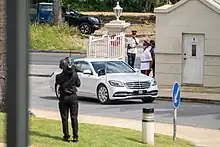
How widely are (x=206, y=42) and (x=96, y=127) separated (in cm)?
942

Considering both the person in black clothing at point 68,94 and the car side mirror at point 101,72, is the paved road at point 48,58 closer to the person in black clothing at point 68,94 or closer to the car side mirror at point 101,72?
the car side mirror at point 101,72

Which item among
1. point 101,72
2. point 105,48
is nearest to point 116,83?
point 101,72

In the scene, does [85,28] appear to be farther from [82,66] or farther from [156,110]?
[156,110]

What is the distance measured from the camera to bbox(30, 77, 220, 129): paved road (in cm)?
1591

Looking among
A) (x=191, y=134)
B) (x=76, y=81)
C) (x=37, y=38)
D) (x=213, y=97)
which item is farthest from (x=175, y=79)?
(x=37, y=38)

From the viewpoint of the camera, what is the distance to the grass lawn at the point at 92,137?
36.0ft

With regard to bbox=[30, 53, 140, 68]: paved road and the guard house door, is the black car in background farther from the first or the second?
the guard house door

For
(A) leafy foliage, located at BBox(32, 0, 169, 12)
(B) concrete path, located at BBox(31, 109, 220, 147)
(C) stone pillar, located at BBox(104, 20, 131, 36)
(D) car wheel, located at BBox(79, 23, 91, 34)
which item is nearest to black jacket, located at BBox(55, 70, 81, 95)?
(B) concrete path, located at BBox(31, 109, 220, 147)

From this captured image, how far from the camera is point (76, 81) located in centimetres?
1110

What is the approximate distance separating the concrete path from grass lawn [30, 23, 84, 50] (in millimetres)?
24230

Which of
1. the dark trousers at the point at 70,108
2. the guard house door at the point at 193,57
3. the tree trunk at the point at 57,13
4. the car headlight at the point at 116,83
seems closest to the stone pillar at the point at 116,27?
the guard house door at the point at 193,57

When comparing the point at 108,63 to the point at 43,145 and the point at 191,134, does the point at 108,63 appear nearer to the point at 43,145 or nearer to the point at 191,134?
the point at 191,134

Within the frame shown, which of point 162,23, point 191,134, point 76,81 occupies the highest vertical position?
point 162,23

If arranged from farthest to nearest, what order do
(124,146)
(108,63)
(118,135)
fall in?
(108,63)
(118,135)
(124,146)
